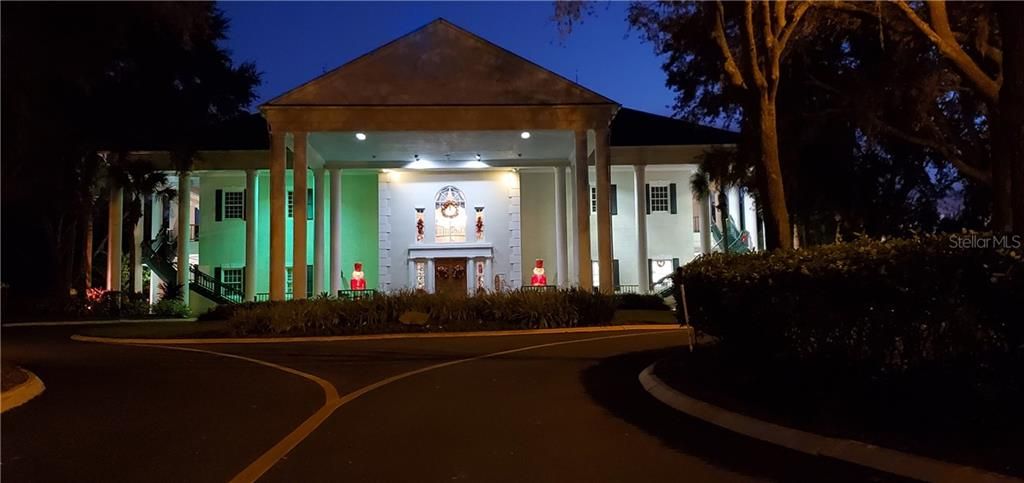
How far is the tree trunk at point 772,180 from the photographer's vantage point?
1382 centimetres

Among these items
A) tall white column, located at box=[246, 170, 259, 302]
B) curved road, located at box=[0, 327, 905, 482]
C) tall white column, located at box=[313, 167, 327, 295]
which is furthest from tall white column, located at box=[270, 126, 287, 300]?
curved road, located at box=[0, 327, 905, 482]

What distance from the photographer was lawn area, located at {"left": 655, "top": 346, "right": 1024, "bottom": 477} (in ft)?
20.8

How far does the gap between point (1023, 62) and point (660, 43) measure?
33.0ft

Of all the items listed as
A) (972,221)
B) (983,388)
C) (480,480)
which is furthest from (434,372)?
(972,221)

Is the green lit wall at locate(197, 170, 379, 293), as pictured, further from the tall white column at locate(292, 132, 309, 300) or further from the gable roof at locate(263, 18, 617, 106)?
the gable roof at locate(263, 18, 617, 106)

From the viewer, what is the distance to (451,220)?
116 ft

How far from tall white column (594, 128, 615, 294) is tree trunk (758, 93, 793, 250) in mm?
12995

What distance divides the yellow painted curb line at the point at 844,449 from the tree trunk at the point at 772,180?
5255mm

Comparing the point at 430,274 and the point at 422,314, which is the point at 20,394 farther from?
the point at 430,274

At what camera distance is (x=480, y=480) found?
633 centimetres

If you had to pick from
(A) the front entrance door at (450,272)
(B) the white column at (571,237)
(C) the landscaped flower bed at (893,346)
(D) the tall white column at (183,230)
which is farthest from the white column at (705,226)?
(C) the landscaped flower bed at (893,346)

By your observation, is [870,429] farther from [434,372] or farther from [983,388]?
[434,372]

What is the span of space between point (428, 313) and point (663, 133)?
15.7 meters

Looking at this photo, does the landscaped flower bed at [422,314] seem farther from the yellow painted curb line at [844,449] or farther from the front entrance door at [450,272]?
the yellow painted curb line at [844,449]
